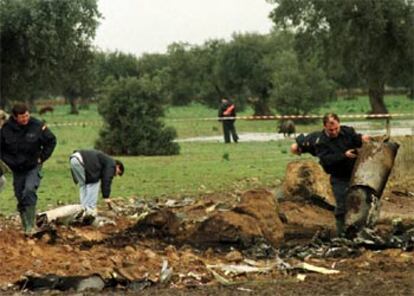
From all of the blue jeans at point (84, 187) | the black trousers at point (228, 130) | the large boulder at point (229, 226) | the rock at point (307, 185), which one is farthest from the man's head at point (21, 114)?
the black trousers at point (228, 130)

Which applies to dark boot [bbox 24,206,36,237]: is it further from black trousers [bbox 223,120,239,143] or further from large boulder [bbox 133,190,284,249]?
black trousers [bbox 223,120,239,143]

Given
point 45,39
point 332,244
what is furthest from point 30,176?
point 45,39

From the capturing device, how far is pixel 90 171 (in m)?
13.2

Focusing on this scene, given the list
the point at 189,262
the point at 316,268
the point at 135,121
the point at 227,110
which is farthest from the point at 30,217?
the point at 227,110

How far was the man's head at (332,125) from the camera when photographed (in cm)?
1081

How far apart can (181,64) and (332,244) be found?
79302mm

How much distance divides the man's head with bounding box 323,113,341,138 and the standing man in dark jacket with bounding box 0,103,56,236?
3.57 meters

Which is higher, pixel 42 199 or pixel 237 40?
pixel 237 40

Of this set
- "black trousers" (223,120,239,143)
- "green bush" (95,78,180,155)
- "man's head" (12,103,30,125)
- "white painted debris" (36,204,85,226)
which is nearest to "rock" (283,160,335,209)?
"white painted debris" (36,204,85,226)

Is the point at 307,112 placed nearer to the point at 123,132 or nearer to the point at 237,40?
the point at 123,132

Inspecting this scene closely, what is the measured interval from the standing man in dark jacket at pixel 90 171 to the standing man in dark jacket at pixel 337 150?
10.9 ft

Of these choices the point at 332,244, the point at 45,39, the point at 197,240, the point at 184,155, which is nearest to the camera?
the point at 332,244

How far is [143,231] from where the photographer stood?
11.7 meters

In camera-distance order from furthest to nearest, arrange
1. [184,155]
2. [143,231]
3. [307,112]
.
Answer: [307,112] → [184,155] → [143,231]
